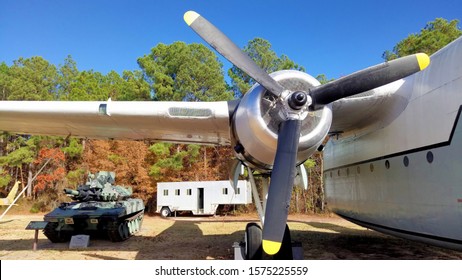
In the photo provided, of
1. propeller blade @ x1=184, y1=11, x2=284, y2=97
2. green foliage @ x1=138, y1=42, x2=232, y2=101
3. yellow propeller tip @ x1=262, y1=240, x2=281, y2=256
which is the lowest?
yellow propeller tip @ x1=262, y1=240, x2=281, y2=256

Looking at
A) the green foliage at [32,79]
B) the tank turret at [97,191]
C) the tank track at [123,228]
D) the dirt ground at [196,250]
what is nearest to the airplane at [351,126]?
the dirt ground at [196,250]

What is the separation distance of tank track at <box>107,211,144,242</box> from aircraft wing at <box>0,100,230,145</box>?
11.8ft

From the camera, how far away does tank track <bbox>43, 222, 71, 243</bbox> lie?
11609 mm

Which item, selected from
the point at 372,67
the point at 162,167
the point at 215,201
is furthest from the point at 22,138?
the point at 372,67

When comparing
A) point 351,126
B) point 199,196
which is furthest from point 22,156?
point 351,126

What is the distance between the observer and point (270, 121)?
5.79m

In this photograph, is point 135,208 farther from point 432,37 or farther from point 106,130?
point 432,37

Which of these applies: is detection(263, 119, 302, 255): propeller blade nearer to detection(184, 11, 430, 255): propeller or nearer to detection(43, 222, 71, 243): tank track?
detection(184, 11, 430, 255): propeller

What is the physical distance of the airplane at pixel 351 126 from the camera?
5.33 metres

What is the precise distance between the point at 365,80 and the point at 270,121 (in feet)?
5.36

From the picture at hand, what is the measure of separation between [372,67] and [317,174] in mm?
24868

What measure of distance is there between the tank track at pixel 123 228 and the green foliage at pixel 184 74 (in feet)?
47.8

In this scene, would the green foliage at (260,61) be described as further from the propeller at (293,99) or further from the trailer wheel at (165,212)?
the propeller at (293,99)

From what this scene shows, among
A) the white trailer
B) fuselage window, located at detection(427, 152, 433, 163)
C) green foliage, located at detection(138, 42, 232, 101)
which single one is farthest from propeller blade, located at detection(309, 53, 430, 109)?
green foliage, located at detection(138, 42, 232, 101)
